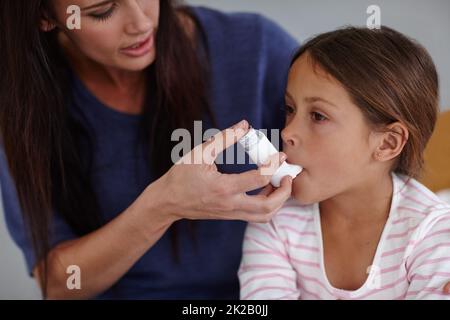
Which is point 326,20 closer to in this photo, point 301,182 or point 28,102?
point 301,182

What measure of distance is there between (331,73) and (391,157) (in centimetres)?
20

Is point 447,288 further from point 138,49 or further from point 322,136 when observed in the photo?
Answer: point 138,49

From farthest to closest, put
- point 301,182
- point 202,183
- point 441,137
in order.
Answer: point 441,137
point 301,182
point 202,183

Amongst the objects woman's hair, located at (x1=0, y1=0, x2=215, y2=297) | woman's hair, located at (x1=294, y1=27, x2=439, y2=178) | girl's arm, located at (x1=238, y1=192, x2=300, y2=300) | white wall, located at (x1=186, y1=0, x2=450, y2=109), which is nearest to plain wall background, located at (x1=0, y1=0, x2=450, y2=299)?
white wall, located at (x1=186, y1=0, x2=450, y2=109)

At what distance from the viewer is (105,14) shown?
1121 mm

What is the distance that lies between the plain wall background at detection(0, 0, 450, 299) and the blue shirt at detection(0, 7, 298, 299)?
8 cm

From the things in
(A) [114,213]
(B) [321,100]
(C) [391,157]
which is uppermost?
(B) [321,100]

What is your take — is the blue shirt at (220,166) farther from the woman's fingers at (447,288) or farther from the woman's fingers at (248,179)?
the woman's fingers at (447,288)

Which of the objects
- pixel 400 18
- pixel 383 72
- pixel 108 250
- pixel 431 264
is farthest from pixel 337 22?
pixel 108 250

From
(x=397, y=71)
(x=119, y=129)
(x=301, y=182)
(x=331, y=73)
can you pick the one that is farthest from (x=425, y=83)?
(x=119, y=129)

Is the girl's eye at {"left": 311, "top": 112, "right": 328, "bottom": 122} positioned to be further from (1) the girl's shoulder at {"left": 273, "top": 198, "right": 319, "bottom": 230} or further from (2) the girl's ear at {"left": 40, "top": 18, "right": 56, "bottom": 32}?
(2) the girl's ear at {"left": 40, "top": 18, "right": 56, "bottom": 32}

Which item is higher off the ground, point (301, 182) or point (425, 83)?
point (425, 83)

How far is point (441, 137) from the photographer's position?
1251 mm

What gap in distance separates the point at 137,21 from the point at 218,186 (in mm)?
365
